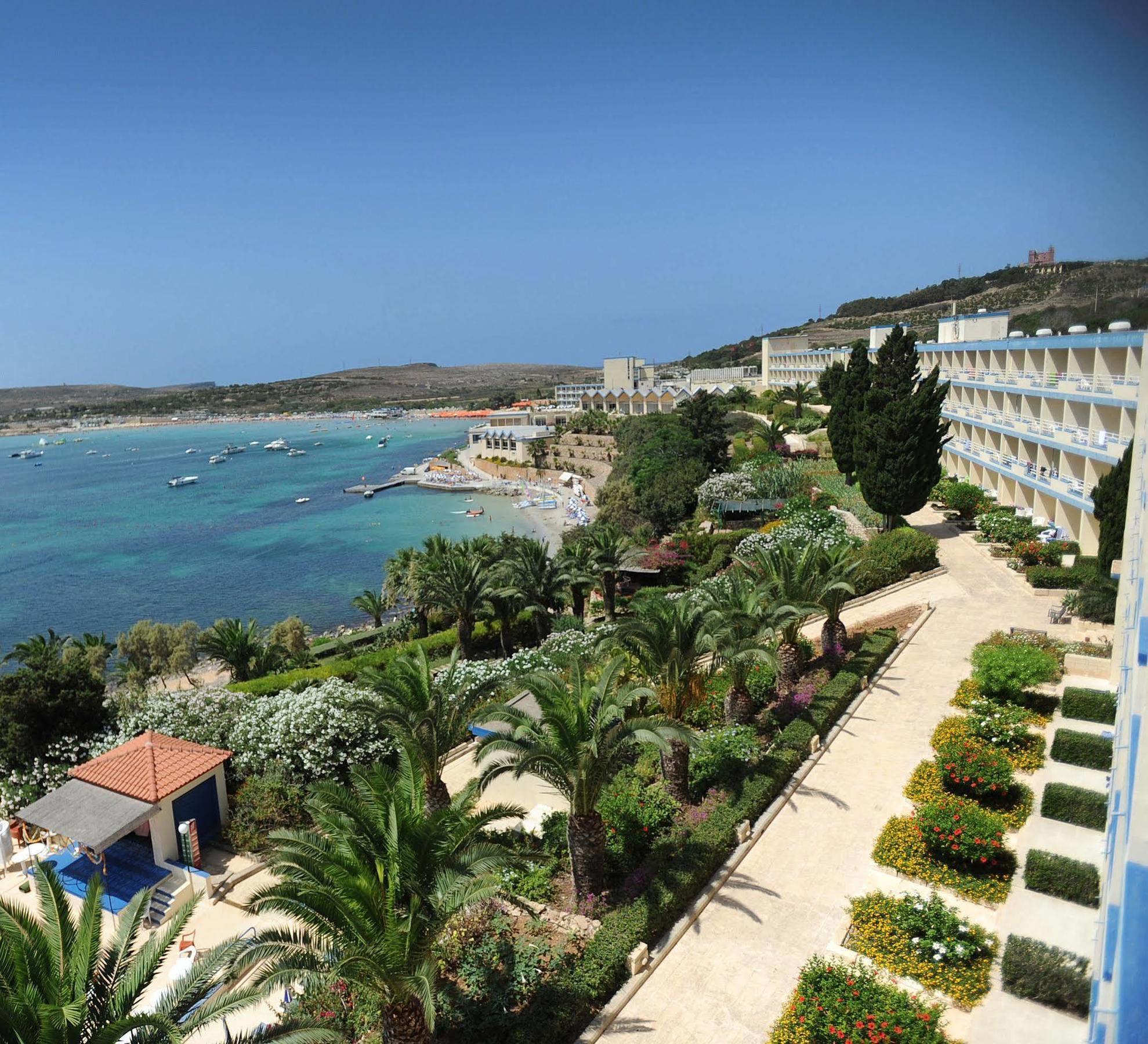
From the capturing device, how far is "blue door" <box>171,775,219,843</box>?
46.8 ft

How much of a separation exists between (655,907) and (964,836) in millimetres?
4443

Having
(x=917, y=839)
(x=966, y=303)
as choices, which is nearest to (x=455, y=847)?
(x=917, y=839)

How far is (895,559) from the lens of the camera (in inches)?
952

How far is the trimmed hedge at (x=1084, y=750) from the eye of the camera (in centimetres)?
1275

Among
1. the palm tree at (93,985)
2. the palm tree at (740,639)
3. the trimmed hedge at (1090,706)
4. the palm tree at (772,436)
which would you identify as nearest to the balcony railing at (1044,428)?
the trimmed hedge at (1090,706)

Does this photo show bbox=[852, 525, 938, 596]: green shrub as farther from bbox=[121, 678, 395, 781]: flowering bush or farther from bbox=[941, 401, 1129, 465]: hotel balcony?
bbox=[121, 678, 395, 781]: flowering bush

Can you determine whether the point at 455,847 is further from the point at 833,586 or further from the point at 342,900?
the point at 833,586

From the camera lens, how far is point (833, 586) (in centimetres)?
1706

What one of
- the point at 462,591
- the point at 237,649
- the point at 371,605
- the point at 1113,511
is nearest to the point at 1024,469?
the point at 1113,511

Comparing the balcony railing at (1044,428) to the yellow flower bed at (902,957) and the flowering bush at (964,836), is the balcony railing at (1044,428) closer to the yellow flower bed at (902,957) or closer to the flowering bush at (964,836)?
the flowering bush at (964,836)

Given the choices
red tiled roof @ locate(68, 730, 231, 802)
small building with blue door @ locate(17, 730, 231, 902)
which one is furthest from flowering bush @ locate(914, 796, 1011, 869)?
red tiled roof @ locate(68, 730, 231, 802)

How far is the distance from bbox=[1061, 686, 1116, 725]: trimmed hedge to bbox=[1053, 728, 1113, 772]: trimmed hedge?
3.44 ft

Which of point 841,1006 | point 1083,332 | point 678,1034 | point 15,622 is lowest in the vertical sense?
point 15,622

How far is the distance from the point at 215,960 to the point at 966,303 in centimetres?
10650
